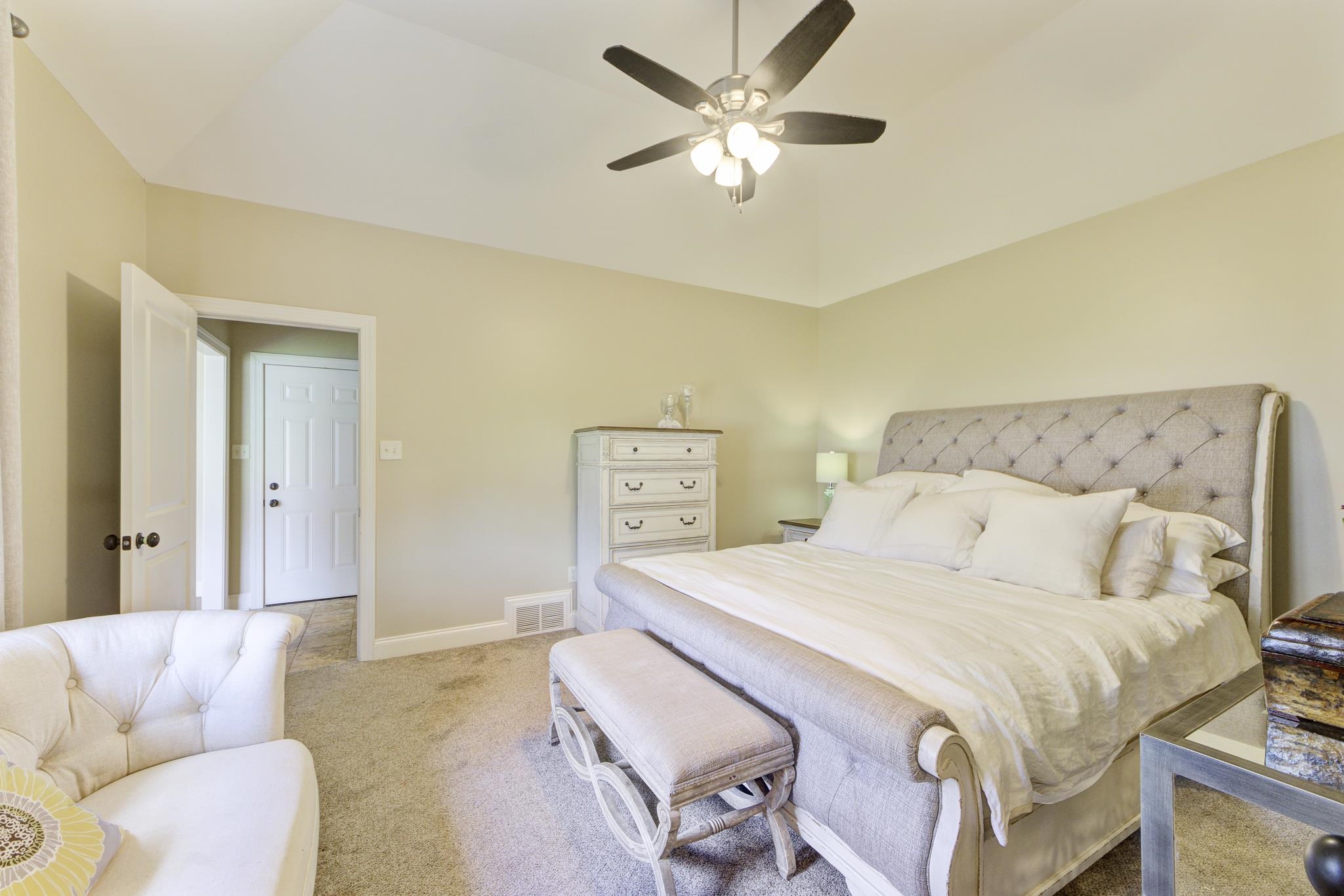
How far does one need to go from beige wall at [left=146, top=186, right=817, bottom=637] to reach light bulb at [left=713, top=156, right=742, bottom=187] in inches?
71.7

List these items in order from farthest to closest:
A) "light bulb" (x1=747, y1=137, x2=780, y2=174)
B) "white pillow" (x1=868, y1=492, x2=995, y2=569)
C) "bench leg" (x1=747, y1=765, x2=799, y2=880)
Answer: "white pillow" (x1=868, y1=492, x2=995, y2=569) → "light bulb" (x1=747, y1=137, x2=780, y2=174) → "bench leg" (x1=747, y1=765, x2=799, y2=880)

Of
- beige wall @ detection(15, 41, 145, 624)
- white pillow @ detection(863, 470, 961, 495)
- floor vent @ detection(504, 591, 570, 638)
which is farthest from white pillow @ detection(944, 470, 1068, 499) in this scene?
beige wall @ detection(15, 41, 145, 624)

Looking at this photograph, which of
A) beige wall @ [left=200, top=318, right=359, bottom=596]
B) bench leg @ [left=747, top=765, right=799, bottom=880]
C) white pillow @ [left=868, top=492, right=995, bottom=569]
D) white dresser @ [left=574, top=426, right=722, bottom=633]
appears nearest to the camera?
bench leg @ [left=747, top=765, right=799, bottom=880]

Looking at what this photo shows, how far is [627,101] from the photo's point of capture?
282cm

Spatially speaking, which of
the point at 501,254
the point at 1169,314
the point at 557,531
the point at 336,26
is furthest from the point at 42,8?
the point at 1169,314

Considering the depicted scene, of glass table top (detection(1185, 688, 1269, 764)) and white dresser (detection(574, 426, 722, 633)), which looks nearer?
glass table top (detection(1185, 688, 1269, 764))

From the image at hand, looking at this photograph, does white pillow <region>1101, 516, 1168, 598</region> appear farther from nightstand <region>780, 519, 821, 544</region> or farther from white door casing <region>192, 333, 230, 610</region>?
white door casing <region>192, 333, 230, 610</region>

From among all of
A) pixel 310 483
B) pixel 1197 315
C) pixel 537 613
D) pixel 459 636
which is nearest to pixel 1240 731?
pixel 1197 315

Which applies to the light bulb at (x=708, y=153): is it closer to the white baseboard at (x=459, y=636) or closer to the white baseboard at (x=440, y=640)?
the white baseboard at (x=459, y=636)

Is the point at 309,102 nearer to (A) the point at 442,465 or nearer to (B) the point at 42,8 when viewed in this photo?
(B) the point at 42,8

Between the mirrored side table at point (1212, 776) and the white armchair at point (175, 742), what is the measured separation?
1.54 meters

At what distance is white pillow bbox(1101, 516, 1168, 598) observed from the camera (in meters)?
1.83

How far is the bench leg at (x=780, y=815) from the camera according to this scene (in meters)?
1.41

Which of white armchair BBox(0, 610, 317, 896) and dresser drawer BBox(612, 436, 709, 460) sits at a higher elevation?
→ dresser drawer BBox(612, 436, 709, 460)
